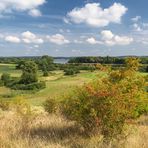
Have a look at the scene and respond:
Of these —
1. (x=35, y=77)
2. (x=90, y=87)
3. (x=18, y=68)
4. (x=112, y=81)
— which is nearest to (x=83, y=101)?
(x=90, y=87)

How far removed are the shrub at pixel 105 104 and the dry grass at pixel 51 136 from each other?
13.1 inches

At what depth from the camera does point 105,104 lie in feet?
26.6

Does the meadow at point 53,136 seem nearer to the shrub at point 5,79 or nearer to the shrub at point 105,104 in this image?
the shrub at point 105,104

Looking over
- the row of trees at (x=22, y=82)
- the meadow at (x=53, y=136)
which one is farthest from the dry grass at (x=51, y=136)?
the row of trees at (x=22, y=82)

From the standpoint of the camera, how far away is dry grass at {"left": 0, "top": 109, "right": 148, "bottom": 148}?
7.14 meters

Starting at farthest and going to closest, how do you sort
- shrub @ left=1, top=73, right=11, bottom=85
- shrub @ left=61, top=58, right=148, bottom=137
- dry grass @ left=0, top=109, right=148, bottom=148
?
shrub @ left=1, top=73, right=11, bottom=85 → shrub @ left=61, top=58, right=148, bottom=137 → dry grass @ left=0, top=109, right=148, bottom=148

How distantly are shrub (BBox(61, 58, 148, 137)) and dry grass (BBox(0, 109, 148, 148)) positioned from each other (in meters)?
0.33

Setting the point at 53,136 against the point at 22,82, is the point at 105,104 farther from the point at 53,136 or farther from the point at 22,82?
the point at 22,82

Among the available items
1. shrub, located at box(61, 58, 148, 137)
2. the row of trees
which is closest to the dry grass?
shrub, located at box(61, 58, 148, 137)

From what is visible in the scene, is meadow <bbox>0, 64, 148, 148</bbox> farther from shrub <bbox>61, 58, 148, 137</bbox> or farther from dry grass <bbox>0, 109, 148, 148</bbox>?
shrub <bbox>61, 58, 148, 137</bbox>

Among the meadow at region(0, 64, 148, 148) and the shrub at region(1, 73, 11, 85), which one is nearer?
the meadow at region(0, 64, 148, 148)

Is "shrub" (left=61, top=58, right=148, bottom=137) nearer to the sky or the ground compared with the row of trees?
nearer to the sky

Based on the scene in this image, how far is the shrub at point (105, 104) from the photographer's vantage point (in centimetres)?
805

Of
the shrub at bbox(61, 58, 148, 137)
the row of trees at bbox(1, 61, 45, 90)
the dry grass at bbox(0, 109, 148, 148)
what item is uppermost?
the shrub at bbox(61, 58, 148, 137)
